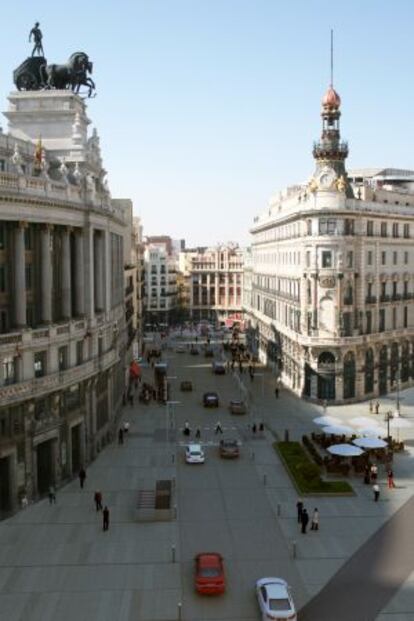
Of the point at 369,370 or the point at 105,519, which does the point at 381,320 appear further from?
the point at 105,519

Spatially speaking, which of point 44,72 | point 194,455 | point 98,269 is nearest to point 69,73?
point 44,72

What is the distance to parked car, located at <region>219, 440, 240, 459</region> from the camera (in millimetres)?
68250

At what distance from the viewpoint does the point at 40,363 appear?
2296 inches

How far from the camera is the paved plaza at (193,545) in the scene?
39.0m

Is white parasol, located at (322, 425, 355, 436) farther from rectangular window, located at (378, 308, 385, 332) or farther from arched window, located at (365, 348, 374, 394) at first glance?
rectangular window, located at (378, 308, 385, 332)

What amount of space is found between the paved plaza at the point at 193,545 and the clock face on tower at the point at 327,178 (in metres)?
37.3

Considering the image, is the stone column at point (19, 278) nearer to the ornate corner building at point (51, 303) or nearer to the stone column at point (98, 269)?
the ornate corner building at point (51, 303)

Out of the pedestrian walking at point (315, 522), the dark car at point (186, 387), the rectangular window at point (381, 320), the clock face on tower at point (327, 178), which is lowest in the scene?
the dark car at point (186, 387)

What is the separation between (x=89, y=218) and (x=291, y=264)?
4428 cm

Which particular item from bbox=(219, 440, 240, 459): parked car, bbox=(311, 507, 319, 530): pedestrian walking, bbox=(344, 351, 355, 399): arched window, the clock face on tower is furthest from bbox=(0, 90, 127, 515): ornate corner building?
bbox=(344, 351, 355, 399): arched window

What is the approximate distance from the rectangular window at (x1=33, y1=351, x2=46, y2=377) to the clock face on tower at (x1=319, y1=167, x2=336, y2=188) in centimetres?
4940

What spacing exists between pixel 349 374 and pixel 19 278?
172 feet

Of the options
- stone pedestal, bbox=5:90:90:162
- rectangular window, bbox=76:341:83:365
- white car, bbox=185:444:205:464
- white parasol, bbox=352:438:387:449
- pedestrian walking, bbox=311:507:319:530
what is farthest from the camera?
stone pedestal, bbox=5:90:90:162

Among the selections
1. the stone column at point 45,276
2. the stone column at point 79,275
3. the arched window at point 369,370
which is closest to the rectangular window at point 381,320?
the arched window at point 369,370
